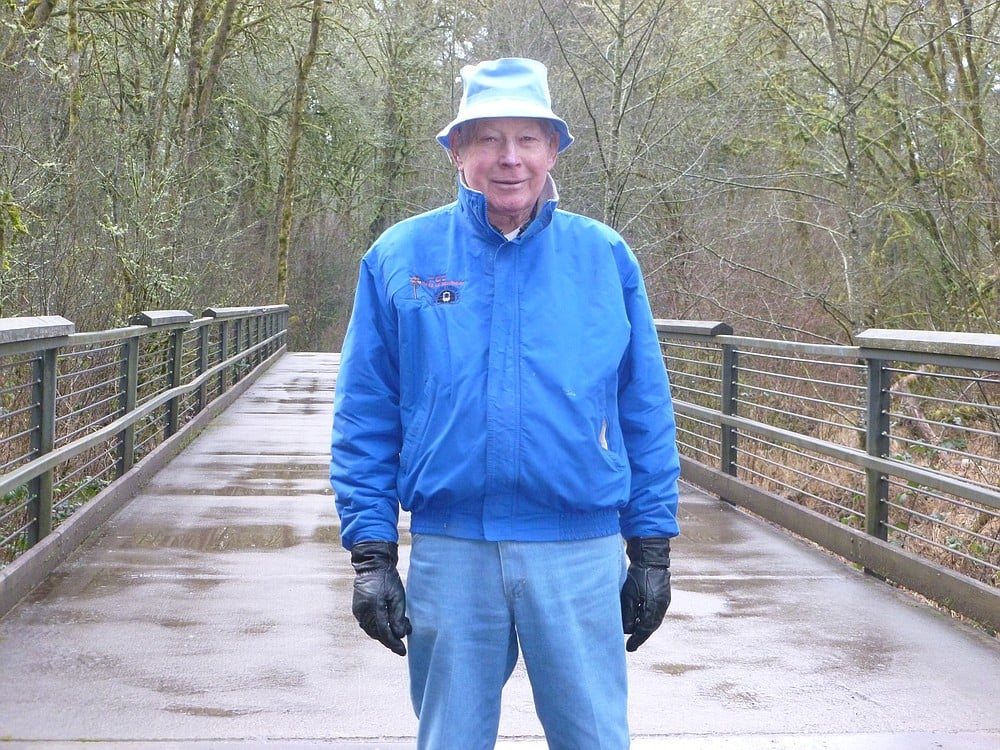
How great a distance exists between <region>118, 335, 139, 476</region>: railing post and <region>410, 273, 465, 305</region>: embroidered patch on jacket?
21.6 feet

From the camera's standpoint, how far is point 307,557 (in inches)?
289

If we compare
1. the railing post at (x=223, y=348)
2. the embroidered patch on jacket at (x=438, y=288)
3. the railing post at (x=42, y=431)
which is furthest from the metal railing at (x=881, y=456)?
the railing post at (x=223, y=348)

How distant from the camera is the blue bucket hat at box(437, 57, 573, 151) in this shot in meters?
2.79

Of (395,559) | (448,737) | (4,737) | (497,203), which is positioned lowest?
(4,737)

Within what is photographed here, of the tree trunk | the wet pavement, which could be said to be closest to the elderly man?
the wet pavement

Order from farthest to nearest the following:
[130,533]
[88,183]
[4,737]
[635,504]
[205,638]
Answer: [88,183]
[130,533]
[205,638]
[4,737]
[635,504]

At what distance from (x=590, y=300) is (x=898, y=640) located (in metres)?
3.50

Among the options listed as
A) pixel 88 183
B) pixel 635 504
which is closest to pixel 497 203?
pixel 635 504

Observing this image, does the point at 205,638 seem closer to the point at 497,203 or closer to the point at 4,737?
the point at 4,737

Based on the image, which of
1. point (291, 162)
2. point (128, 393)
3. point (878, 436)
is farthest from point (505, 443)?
point (291, 162)

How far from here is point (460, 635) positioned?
8.92 ft

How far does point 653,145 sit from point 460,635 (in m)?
14.3

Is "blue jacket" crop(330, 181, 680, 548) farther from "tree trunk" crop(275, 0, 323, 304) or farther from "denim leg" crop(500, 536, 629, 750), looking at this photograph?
"tree trunk" crop(275, 0, 323, 304)

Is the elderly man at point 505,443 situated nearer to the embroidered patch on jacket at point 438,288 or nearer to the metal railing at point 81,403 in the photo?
the embroidered patch on jacket at point 438,288
